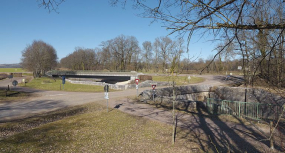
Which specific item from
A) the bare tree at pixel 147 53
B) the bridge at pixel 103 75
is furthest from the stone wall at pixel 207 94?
the bare tree at pixel 147 53

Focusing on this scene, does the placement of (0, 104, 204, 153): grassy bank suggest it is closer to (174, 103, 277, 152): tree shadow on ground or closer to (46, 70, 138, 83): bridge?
(174, 103, 277, 152): tree shadow on ground

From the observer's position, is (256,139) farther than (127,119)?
No

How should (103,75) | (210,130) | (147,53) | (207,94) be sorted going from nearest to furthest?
(210,130), (207,94), (103,75), (147,53)

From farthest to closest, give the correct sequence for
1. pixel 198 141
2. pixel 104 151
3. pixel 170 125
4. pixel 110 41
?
1. pixel 110 41
2. pixel 170 125
3. pixel 198 141
4. pixel 104 151

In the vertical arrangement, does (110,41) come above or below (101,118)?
above

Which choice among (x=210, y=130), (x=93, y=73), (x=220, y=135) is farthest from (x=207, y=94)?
(x=93, y=73)

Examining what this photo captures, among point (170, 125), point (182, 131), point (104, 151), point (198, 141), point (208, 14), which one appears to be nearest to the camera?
point (208, 14)

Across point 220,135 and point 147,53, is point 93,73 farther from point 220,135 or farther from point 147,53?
point 220,135

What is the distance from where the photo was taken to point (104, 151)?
6465 mm

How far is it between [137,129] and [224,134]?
3986 mm

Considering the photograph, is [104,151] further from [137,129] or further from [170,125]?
[170,125]

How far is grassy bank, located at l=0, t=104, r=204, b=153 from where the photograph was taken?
21.7 feet

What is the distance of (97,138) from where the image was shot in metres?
7.57

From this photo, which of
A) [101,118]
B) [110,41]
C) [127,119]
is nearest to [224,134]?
[127,119]
